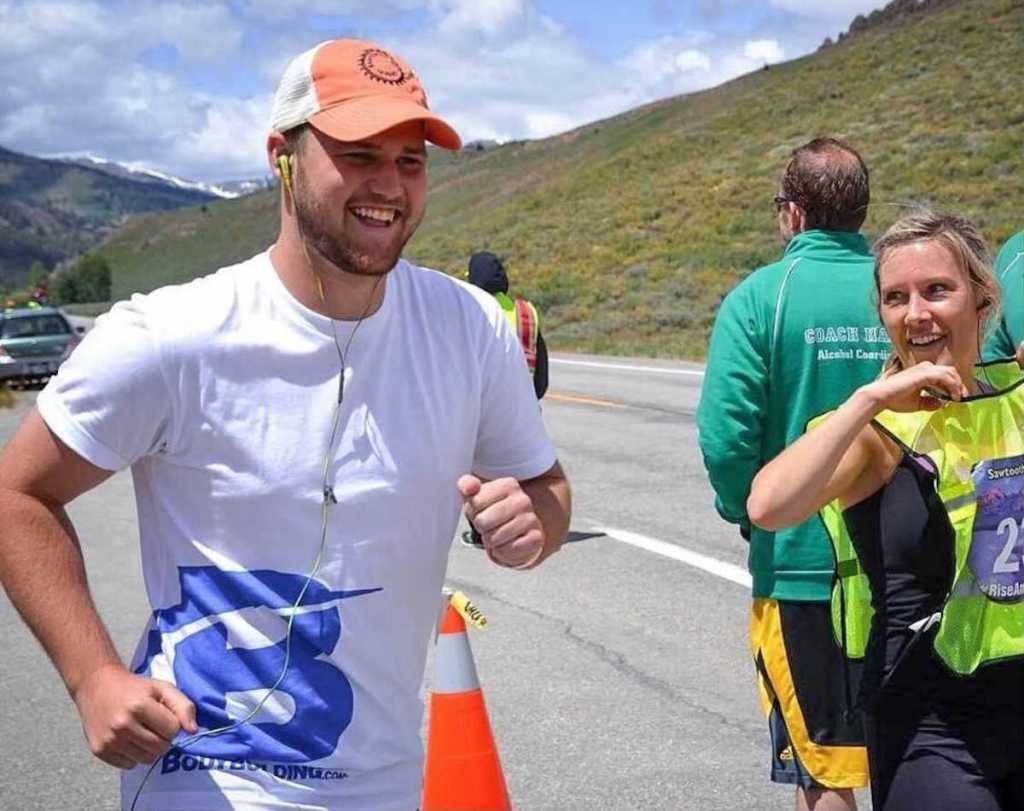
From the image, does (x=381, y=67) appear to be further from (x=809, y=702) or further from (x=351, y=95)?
(x=809, y=702)

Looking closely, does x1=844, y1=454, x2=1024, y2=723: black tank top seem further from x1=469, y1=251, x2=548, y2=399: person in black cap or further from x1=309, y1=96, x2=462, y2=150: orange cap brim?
→ x1=469, y1=251, x2=548, y2=399: person in black cap

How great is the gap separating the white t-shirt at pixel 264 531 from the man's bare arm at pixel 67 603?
7 centimetres

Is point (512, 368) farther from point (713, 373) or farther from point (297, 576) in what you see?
point (713, 373)

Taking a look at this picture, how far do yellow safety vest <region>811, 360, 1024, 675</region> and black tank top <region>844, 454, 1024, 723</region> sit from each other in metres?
0.02

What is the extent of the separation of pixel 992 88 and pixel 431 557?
55675mm

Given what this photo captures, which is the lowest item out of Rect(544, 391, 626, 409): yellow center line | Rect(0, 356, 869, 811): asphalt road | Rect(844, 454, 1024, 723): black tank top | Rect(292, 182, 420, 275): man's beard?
Rect(0, 356, 869, 811): asphalt road

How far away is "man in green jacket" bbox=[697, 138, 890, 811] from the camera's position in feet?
12.3

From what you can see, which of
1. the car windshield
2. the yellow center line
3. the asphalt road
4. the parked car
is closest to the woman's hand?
the asphalt road

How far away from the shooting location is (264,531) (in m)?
2.37

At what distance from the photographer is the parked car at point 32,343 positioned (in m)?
25.0

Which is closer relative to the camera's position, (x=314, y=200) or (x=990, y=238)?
(x=314, y=200)

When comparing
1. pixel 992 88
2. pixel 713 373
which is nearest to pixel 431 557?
pixel 713 373

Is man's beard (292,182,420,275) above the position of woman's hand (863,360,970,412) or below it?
above

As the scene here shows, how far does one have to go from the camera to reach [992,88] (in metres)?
53.9
